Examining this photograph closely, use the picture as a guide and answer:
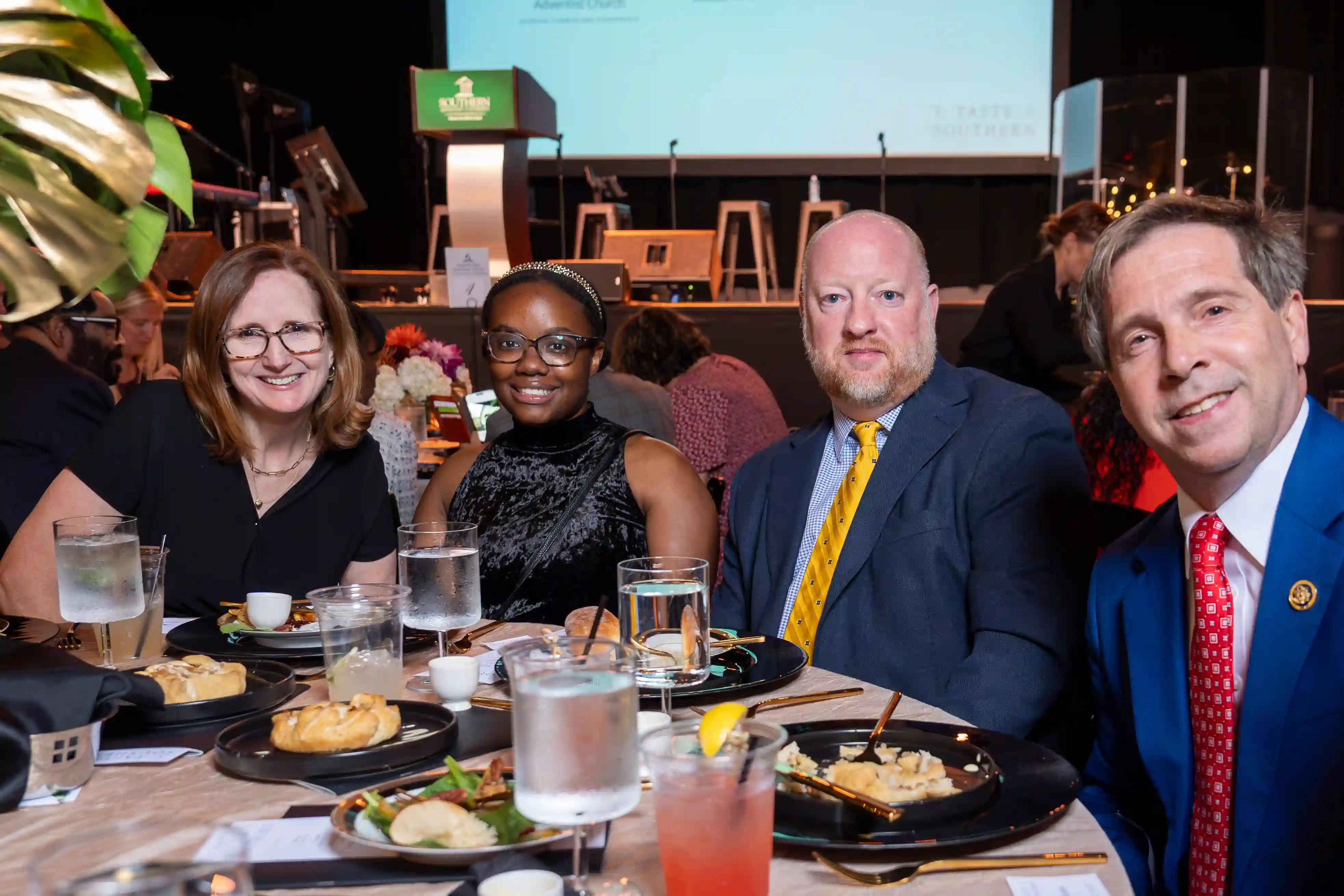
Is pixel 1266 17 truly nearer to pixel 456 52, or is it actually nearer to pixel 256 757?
pixel 456 52

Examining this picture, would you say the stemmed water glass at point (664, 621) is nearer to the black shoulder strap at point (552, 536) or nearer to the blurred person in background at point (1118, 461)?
the black shoulder strap at point (552, 536)

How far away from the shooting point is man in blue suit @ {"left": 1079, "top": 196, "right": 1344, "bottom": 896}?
4.62 feet

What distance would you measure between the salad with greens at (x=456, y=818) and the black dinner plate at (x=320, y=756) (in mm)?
140

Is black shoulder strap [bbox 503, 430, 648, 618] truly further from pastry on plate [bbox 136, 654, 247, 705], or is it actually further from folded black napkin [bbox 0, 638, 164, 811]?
folded black napkin [bbox 0, 638, 164, 811]

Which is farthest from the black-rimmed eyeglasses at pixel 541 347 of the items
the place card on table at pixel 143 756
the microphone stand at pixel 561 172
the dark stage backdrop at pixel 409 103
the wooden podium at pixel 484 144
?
the dark stage backdrop at pixel 409 103

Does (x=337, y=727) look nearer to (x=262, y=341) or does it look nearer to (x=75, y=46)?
(x=75, y=46)

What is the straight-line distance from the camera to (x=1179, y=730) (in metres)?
1.50

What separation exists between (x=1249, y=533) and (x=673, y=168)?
8594mm

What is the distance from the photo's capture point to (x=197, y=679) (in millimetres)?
1517

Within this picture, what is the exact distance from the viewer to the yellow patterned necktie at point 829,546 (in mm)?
2133

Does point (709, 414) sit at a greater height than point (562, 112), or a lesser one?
lesser

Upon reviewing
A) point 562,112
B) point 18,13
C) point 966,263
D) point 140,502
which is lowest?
point 140,502

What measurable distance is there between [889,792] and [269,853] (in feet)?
1.86

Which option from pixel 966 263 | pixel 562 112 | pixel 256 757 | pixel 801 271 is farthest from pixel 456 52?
pixel 256 757
